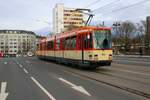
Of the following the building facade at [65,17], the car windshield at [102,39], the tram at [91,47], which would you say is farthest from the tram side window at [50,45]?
the building facade at [65,17]

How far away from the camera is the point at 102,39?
27344mm

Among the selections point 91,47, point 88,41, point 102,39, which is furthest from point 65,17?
point 91,47

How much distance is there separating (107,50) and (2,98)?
50.4ft

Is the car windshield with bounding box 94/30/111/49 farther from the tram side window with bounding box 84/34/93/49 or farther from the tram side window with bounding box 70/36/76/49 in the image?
the tram side window with bounding box 70/36/76/49

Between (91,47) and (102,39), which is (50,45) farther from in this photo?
(91,47)

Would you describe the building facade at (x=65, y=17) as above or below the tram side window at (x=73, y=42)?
above

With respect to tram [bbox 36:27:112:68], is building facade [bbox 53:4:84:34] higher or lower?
higher

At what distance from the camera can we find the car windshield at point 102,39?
2708 centimetres

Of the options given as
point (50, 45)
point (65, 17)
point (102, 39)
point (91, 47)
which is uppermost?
point (65, 17)

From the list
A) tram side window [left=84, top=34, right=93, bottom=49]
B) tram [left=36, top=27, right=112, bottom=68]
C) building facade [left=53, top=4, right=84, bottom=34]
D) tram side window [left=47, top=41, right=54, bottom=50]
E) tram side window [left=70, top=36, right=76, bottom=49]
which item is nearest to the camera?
tram [left=36, top=27, right=112, bottom=68]

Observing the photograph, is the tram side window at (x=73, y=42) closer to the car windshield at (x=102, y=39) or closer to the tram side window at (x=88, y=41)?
the tram side window at (x=88, y=41)

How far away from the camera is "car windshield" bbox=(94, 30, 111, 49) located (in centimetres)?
2708

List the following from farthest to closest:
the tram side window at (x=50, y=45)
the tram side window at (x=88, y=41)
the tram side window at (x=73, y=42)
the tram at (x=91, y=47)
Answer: the tram side window at (x=50, y=45)
the tram side window at (x=73, y=42)
the tram side window at (x=88, y=41)
the tram at (x=91, y=47)

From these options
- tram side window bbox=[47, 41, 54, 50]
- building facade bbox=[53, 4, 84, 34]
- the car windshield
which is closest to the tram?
the car windshield
